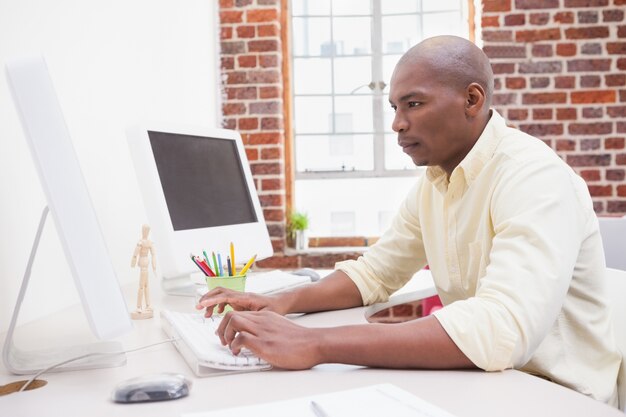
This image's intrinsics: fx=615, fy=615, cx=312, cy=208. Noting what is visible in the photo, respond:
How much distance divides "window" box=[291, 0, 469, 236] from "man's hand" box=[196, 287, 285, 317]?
1982mm

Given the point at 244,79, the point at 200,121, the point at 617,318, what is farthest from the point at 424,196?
the point at 244,79

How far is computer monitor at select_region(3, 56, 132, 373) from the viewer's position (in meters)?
0.73

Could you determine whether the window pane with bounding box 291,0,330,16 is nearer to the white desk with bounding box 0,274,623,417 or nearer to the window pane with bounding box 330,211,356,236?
the window pane with bounding box 330,211,356,236

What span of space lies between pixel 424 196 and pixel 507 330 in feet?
1.97

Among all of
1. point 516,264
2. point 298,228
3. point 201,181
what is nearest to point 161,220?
point 201,181

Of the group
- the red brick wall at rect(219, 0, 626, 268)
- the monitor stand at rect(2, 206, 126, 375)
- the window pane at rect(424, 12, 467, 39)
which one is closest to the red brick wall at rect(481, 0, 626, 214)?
the red brick wall at rect(219, 0, 626, 268)

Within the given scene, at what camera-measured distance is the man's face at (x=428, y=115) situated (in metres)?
1.19

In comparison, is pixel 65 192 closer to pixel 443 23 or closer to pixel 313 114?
pixel 313 114

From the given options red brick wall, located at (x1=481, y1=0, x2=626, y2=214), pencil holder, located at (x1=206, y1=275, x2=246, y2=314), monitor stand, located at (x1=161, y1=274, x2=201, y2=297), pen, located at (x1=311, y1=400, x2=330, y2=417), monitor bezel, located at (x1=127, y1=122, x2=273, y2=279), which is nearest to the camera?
pen, located at (x1=311, y1=400, x2=330, y2=417)

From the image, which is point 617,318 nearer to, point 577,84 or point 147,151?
point 147,151

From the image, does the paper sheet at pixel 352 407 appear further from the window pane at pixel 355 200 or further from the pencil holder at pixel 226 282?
the window pane at pixel 355 200

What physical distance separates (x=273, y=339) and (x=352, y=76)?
253cm

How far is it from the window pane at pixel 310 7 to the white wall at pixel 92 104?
2.83 ft

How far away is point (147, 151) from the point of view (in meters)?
1.41
